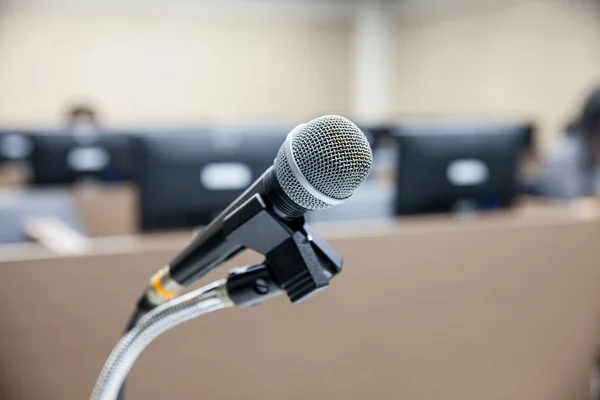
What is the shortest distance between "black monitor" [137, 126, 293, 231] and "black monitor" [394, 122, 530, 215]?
0.99 feet

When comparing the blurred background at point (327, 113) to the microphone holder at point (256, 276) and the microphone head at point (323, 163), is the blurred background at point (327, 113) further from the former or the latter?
the microphone head at point (323, 163)

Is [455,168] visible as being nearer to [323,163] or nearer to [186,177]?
[186,177]

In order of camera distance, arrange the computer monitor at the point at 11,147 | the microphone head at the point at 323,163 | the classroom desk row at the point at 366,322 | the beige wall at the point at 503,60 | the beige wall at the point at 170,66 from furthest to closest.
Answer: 1. the beige wall at the point at 170,66
2. the beige wall at the point at 503,60
3. the computer monitor at the point at 11,147
4. the classroom desk row at the point at 366,322
5. the microphone head at the point at 323,163

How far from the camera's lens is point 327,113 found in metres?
2.04

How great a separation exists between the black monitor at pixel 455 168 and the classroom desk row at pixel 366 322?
187 millimetres

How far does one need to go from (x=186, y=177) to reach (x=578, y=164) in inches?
82.1

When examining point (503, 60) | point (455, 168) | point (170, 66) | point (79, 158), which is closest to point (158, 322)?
point (455, 168)

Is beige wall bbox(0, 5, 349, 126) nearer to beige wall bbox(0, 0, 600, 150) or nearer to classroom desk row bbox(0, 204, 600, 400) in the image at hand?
beige wall bbox(0, 0, 600, 150)

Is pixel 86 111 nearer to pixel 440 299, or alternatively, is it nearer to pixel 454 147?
pixel 454 147

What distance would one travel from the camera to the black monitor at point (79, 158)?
266 cm

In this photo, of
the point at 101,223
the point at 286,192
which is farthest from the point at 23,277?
the point at 101,223

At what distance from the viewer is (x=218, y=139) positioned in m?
1.55

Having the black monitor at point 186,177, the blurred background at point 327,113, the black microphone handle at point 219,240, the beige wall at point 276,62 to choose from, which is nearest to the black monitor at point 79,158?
the blurred background at point 327,113

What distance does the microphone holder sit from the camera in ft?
1.62
